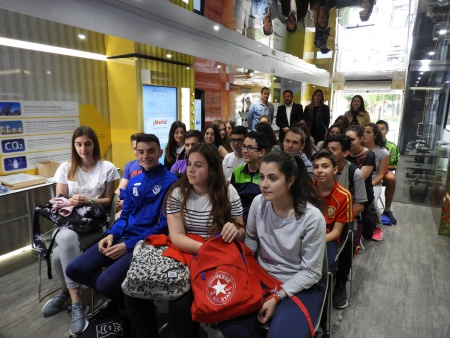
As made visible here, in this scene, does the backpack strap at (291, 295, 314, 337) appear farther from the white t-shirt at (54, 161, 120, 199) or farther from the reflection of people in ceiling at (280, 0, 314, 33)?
the reflection of people in ceiling at (280, 0, 314, 33)

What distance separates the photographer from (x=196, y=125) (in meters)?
5.94

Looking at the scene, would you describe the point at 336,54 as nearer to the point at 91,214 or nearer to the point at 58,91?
the point at 58,91

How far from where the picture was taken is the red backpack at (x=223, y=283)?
59.0 inches

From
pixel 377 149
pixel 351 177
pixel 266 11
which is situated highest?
pixel 266 11

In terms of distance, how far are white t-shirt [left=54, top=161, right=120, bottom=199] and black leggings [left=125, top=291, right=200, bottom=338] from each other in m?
1.26

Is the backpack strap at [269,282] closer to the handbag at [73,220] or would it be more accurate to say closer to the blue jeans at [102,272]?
the blue jeans at [102,272]

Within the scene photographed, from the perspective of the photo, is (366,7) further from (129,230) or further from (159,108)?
(129,230)

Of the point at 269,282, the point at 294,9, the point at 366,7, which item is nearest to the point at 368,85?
the point at 366,7

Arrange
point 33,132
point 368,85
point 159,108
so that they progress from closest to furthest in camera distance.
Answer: point 33,132
point 159,108
point 368,85

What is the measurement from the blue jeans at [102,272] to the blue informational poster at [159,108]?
2.77 m

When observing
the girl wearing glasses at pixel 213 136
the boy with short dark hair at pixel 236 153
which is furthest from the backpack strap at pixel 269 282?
the girl wearing glasses at pixel 213 136

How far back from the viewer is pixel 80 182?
108 inches

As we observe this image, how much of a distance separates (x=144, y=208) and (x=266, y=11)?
6036mm

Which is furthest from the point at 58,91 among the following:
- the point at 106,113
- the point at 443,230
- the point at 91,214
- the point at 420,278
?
the point at 443,230
